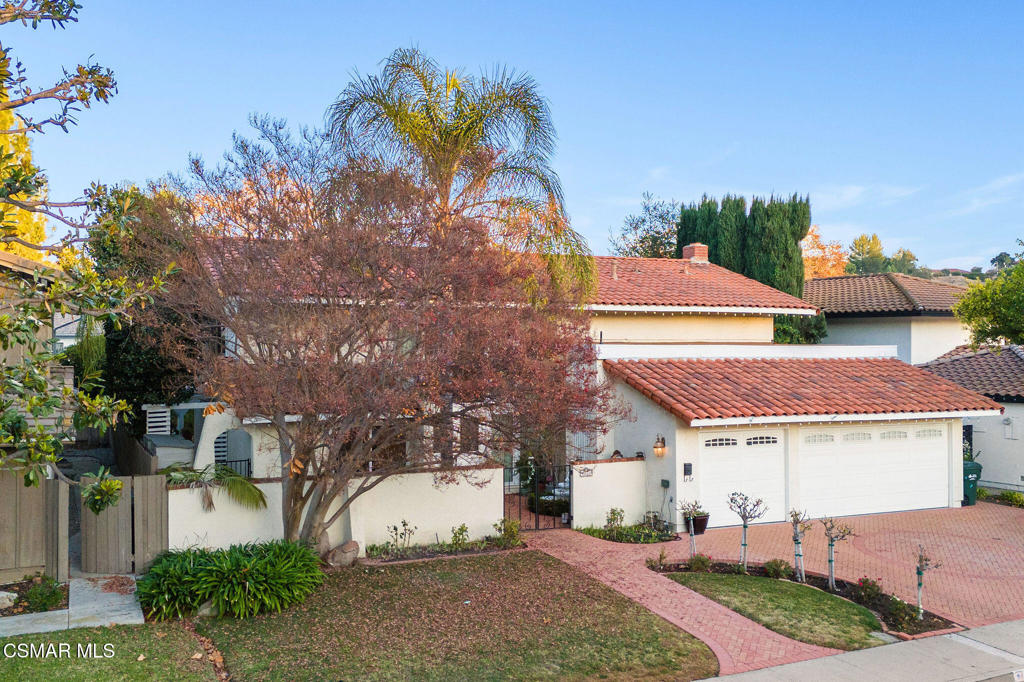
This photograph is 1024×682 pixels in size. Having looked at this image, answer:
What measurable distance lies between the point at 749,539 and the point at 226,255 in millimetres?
11170

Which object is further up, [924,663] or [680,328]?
[680,328]

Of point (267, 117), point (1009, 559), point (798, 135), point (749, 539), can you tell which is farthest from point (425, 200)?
point (798, 135)

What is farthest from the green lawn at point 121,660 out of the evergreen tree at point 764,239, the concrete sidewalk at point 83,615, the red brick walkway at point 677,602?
the evergreen tree at point 764,239

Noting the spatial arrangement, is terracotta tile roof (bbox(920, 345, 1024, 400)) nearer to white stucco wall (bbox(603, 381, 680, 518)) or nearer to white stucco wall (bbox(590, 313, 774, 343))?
white stucco wall (bbox(590, 313, 774, 343))

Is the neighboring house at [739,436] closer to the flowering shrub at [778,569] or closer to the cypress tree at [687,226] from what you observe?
the flowering shrub at [778,569]

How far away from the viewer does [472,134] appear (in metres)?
15.9

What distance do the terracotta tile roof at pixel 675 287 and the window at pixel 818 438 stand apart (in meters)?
5.87

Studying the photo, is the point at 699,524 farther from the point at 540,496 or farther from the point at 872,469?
the point at 872,469

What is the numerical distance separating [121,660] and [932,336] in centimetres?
2869

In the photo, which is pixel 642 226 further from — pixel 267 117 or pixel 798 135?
pixel 267 117

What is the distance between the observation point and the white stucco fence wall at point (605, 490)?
15969 mm

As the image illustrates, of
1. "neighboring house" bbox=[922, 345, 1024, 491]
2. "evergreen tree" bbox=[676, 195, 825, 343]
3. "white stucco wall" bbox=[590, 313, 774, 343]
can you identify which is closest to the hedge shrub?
"white stucco wall" bbox=[590, 313, 774, 343]

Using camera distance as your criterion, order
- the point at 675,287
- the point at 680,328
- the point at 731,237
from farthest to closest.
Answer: the point at 731,237
the point at 675,287
the point at 680,328

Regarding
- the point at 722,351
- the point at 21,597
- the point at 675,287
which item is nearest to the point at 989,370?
the point at 722,351
